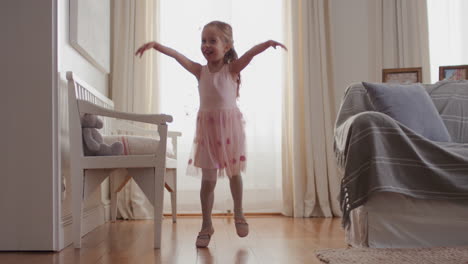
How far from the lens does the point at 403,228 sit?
1884 mm

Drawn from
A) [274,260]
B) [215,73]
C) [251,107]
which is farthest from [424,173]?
[251,107]

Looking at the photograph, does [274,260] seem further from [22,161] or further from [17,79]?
[17,79]

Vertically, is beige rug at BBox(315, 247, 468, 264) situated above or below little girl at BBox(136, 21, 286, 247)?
below

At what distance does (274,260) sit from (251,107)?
1.94m

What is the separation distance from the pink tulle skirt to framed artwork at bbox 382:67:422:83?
156 cm

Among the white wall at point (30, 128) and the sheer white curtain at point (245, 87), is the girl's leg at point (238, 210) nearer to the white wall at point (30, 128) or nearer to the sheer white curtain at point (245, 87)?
the white wall at point (30, 128)

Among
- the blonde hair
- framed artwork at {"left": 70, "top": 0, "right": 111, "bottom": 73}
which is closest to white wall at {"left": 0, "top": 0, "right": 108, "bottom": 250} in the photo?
framed artwork at {"left": 70, "top": 0, "right": 111, "bottom": 73}

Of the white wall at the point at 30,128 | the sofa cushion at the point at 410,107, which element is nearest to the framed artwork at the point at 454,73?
the sofa cushion at the point at 410,107

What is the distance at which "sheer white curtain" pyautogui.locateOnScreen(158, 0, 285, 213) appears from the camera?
3541mm

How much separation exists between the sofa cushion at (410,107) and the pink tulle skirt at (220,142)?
0.65m

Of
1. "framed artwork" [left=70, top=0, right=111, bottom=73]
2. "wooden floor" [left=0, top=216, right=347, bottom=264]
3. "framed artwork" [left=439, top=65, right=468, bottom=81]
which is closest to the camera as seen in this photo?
"wooden floor" [left=0, top=216, right=347, bottom=264]

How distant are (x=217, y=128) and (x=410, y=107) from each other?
870mm

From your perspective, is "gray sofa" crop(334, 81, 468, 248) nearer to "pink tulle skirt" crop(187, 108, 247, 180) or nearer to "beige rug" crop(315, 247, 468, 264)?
"beige rug" crop(315, 247, 468, 264)

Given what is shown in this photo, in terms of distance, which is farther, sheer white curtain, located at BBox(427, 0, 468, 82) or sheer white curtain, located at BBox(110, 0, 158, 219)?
sheer white curtain, located at BBox(427, 0, 468, 82)
